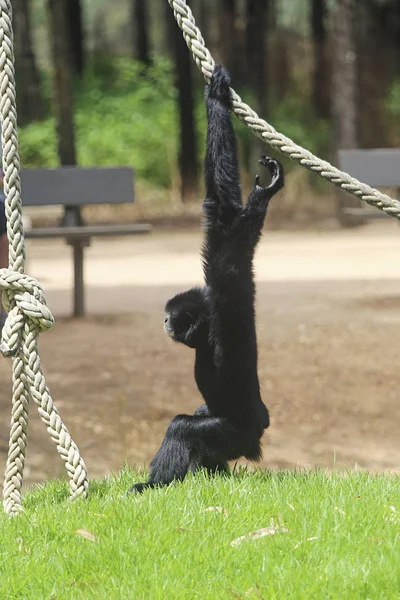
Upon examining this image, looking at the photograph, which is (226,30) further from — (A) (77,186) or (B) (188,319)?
(B) (188,319)

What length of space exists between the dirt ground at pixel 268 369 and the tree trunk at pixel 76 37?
17.3 m

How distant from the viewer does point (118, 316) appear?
1178 cm

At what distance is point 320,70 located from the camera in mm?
30312

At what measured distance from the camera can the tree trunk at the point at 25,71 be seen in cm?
2639

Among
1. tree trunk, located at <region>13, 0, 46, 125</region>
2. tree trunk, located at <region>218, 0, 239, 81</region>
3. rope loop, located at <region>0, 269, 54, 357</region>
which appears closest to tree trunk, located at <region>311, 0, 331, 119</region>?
tree trunk, located at <region>218, 0, 239, 81</region>

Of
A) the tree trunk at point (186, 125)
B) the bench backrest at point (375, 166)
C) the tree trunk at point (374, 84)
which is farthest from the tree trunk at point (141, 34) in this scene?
the bench backrest at point (375, 166)

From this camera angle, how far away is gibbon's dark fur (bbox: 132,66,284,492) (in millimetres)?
4199

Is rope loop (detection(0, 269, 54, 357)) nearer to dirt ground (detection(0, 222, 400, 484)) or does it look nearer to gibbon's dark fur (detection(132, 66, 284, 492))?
gibbon's dark fur (detection(132, 66, 284, 492))

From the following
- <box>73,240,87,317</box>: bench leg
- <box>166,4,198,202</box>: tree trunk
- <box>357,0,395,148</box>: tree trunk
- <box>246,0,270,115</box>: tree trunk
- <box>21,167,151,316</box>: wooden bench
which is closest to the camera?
<box>73,240,87,317</box>: bench leg

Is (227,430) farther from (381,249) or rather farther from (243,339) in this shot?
(381,249)

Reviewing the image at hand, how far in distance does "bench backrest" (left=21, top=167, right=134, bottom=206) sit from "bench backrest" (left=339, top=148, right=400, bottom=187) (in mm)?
2860

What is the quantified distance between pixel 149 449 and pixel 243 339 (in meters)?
3.40

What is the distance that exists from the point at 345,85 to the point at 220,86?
17253 millimetres

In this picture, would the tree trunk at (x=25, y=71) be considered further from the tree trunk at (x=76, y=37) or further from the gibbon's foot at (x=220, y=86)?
the gibbon's foot at (x=220, y=86)
